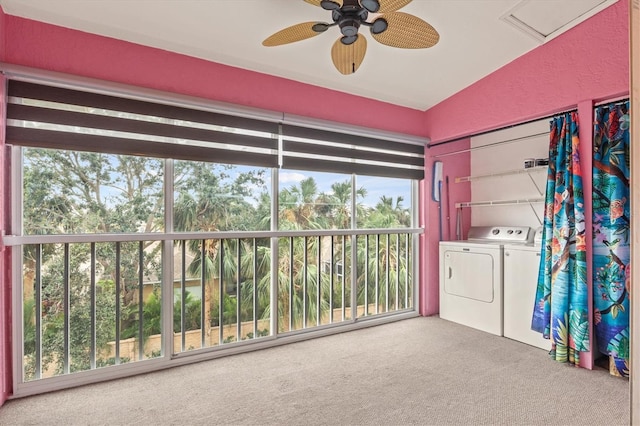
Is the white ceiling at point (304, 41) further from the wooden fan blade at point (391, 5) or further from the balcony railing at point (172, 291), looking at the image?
the balcony railing at point (172, 291)

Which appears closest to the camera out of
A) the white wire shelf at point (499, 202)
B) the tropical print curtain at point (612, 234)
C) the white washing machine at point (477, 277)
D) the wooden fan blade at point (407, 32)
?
the wooden fan blade at point (407, 32)

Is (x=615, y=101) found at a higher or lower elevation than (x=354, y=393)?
higher

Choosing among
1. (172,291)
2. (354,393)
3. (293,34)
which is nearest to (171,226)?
(172,291)

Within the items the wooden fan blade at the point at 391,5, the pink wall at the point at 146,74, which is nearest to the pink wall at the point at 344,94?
the pink wall at the point at 146,74

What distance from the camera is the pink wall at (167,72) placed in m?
2.16

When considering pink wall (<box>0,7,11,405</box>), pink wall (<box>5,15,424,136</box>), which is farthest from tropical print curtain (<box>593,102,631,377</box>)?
pink wall (<box>0,7,11,405</box>)

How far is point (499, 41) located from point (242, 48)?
6.51 feet

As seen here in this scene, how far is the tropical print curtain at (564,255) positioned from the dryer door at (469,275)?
0.52m

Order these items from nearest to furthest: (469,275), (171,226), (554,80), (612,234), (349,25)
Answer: (349,25), (612,234), (171,226), (554,80), (469,275)

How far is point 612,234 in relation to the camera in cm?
245

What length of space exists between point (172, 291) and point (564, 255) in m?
2.97

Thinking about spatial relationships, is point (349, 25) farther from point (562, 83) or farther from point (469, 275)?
point (469, 275)

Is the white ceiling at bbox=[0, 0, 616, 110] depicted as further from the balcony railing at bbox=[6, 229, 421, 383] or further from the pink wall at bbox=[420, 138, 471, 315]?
the balcony railing at bbox=[6, 229, 421, 383]

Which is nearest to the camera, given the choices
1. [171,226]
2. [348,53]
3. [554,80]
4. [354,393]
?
[348,53]
